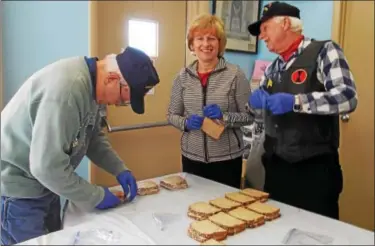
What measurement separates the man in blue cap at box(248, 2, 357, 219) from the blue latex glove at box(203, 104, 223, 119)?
0.09 m

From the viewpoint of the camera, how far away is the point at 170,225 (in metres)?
0.84

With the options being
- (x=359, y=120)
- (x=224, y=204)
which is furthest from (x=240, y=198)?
(x=359, y=120)

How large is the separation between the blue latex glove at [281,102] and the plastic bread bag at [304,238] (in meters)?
0.28

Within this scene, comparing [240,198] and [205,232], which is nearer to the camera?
[205,232]

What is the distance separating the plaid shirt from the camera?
0.91 m

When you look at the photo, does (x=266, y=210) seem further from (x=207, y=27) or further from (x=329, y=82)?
(x=207, y=27)

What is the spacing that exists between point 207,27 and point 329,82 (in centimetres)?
32

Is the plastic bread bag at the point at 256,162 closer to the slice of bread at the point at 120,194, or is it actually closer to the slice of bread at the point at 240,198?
the slice of bread at the point at 240,198

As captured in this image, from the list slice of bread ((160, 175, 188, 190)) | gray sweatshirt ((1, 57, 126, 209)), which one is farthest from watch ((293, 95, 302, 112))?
gray sweatshirt ((1, 57, 126, 209))

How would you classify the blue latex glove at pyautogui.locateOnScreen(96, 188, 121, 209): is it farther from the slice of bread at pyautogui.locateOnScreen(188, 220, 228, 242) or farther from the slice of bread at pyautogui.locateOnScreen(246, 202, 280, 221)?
the slice of bread at pyautogui.locateOnScreen(246, 202, 280, 221)

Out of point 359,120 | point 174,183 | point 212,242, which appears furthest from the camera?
point 359,120

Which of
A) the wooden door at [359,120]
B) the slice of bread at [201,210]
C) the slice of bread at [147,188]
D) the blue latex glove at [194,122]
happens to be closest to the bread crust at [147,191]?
the slice of bread at [147,188]

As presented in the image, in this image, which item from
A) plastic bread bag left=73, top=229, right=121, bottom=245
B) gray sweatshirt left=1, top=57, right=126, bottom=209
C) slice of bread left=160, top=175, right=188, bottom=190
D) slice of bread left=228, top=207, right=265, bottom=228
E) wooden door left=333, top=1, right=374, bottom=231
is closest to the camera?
gray sweatshirt left=1, top=57, right=126, bottom=209

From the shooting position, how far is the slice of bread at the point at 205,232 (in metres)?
0.79
